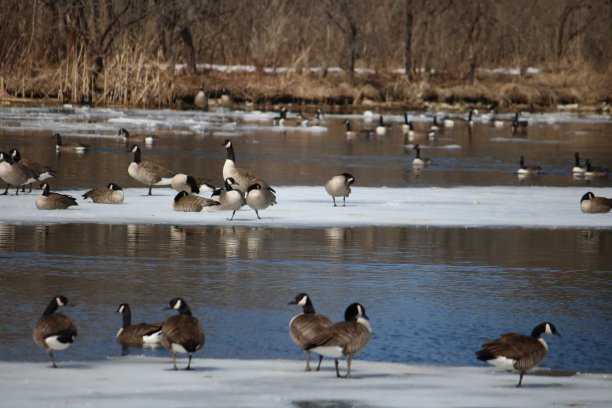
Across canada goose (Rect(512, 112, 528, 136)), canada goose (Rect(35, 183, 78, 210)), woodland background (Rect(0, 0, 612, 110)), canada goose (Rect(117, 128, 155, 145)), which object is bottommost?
canada goose (Rect(35, 183, 78, 210))

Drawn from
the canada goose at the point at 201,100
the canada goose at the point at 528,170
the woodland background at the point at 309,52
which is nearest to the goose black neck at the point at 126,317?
the canada goose at the point at 528,170

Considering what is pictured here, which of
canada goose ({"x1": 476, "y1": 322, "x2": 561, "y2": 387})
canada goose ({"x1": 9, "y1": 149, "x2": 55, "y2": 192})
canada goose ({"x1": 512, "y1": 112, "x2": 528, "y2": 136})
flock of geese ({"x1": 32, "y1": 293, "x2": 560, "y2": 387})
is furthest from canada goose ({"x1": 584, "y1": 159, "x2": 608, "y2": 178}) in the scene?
canada goose ({"x1": 476, "y1": 322, "x2": 561, "y2": 387})

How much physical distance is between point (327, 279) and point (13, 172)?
8.11 m

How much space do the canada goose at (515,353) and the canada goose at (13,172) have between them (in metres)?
11.8

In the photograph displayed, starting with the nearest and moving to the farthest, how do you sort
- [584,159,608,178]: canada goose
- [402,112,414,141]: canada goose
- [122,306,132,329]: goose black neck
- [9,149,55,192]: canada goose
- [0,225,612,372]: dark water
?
1. [122,306,132,329]: goose black neck
2. [0,225,612,372]: dark water
3. [9,149,55,192]: canada goose
4. [584,159,608,178]: canada goose
5. [402,112,414,141]: canada goose

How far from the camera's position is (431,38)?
5953cm

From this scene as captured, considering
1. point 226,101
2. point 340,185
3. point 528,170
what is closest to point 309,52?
point 226,101

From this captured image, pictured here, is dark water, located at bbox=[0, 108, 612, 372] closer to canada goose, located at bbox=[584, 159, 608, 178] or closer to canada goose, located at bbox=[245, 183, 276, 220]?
canada goose, located at bbox=[245, 183, 276, 220]

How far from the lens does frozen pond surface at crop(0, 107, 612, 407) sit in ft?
26.9

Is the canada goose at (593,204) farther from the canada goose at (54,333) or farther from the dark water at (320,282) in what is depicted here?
the canada goose at (54,333)

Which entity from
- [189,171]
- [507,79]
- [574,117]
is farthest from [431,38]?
[189,171]

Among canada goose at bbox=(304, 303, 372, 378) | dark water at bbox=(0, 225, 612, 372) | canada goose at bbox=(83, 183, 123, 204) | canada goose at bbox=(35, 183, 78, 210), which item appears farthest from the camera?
canada goose at bbox=(83, 183, 123, 204)

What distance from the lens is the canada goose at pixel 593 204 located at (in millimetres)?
18219

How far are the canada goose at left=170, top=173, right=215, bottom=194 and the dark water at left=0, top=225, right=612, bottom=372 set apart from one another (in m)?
2.85
